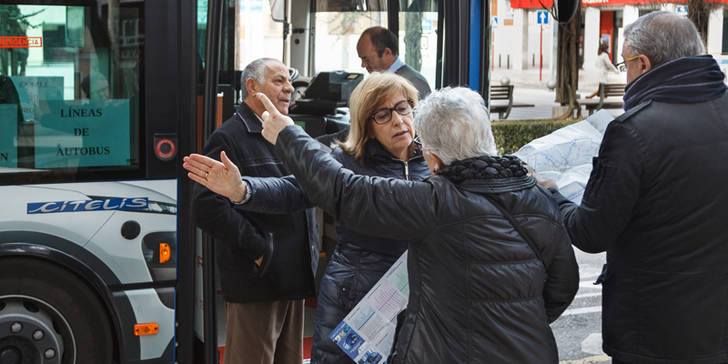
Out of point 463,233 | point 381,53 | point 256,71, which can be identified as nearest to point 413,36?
point 381,53

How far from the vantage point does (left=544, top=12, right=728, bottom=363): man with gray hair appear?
104 inches

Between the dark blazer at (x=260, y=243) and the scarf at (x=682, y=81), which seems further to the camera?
the dark blazer at (x=260, y=243)

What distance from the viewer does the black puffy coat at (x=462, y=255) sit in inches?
92.2

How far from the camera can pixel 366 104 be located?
311cm

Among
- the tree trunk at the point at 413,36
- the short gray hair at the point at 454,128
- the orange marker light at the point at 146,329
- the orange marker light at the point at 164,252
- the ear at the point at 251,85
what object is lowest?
the orange marker light at the point at 146,329

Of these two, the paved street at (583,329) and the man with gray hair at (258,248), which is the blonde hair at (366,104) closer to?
the man with gray hair at (258,248)

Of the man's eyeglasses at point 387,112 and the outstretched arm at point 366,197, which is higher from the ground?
the man's eyeglasses at point 387,112

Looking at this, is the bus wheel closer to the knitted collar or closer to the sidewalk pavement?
the knitted collar

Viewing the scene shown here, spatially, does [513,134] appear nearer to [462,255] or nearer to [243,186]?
[243,186]

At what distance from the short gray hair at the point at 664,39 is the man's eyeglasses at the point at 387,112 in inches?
32.1

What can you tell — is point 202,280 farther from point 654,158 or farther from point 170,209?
point 654,158

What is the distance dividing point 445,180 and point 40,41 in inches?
90.5

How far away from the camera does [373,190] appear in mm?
2398

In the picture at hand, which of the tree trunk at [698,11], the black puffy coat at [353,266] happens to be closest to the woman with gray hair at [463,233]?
the black puffy coat at [353,266]
